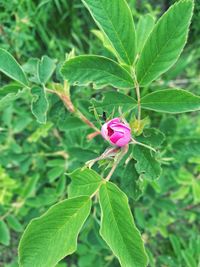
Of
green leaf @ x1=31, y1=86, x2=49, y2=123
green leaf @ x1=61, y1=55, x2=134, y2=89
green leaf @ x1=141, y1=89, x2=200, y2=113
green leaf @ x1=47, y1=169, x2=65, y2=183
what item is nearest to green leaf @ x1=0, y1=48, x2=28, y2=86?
green leaf @ x1=31, y1=86, x2=49, y2=123

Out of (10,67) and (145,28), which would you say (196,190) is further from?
(10,67)

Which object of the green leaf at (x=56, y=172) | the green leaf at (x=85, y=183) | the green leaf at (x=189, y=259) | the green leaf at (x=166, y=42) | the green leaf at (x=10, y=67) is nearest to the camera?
the green leaf at (x=166, y=42)

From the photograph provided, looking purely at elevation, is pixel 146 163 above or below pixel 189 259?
above

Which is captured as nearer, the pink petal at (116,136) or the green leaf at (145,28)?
the pink petal at (116,136)

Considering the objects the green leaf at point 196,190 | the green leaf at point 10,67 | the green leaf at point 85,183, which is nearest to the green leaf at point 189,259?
the green leaf at point 196,190

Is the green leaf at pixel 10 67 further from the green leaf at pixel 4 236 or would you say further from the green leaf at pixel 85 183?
the green leaf at pixel 4 236

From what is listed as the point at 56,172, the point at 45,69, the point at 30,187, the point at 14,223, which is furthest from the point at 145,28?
the point at 14,223

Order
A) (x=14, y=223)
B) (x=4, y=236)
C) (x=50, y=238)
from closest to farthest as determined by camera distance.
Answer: (x=50, y=238) → (x=4, y=236) → (x=14, y=223)
